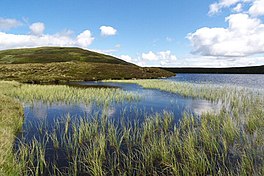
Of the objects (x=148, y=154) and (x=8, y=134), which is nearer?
(x=148, y=154)

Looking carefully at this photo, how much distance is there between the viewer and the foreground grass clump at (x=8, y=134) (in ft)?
31.0

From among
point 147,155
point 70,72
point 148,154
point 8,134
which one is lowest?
point 147,155

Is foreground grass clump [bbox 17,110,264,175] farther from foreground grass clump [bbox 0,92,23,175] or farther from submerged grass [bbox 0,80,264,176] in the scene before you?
foreground grass clump [bbox 0,92,23,175]

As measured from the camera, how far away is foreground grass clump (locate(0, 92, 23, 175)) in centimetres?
946

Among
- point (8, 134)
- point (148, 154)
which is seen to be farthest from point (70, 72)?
point (148, 154)

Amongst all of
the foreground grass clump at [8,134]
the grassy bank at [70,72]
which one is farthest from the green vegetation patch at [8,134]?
the grassy bank at [70,72]

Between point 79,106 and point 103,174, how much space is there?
1800 centimetres

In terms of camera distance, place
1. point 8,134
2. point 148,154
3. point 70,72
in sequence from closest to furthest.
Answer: point 148,154
point 8,134
point 70,72

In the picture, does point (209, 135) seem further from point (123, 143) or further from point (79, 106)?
point (79, 106)

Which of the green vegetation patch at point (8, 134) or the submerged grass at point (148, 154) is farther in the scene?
the submerged grass at point (148, 154)

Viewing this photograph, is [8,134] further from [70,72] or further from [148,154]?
[70,72]

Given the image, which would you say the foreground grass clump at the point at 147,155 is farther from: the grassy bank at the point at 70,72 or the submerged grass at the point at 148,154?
the grassy bank at the point at 70,72

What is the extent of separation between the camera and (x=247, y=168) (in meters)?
10.5

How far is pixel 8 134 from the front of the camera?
1358 centimetres
